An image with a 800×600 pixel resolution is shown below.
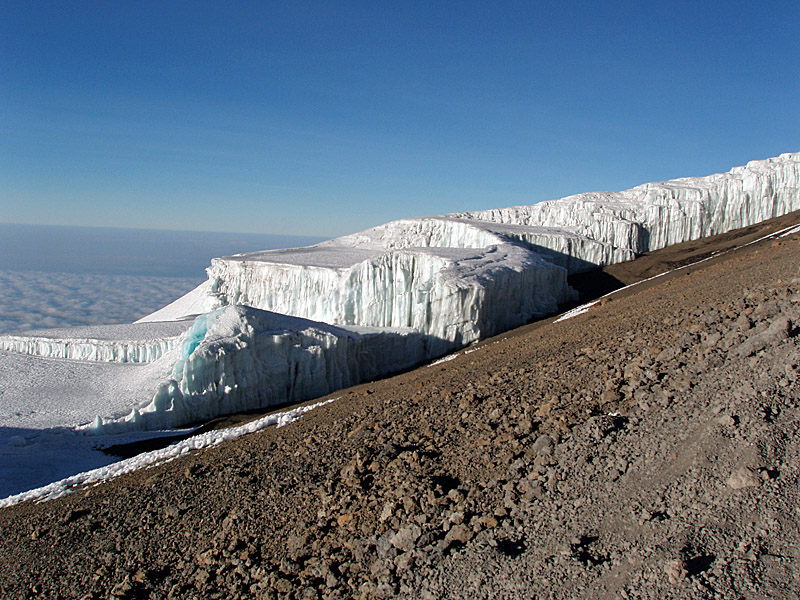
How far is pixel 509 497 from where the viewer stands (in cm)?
544

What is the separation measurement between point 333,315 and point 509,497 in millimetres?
21663

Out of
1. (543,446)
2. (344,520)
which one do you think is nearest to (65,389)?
(344,520)

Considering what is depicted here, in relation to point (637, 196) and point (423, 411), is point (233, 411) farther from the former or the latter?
point (637, 196)

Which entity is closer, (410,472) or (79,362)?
(410,472)

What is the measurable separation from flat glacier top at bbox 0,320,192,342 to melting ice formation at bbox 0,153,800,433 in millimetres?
131

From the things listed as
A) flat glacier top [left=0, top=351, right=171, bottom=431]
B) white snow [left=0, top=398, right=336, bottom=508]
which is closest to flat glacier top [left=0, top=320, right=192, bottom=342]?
flat glacier top [left=0, top=351, right=171, bottom=431]

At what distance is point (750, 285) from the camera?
991 cm

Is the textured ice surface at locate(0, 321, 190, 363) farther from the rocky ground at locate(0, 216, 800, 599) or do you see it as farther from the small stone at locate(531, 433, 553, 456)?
the small stone at locate(531, 433, 553, 456)

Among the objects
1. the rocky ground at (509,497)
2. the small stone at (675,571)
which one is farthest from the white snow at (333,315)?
the small stone at (675,571)

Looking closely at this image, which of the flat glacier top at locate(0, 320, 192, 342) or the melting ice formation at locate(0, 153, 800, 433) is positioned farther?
the flat glacier top at locate(0, 320, 192, 342)

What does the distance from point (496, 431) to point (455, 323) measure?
1571 centimetres

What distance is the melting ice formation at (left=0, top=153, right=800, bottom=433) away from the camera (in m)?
18.5

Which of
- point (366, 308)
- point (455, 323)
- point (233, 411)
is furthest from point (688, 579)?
point (366, 308)

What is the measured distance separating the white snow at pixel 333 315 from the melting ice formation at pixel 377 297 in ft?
0.22
